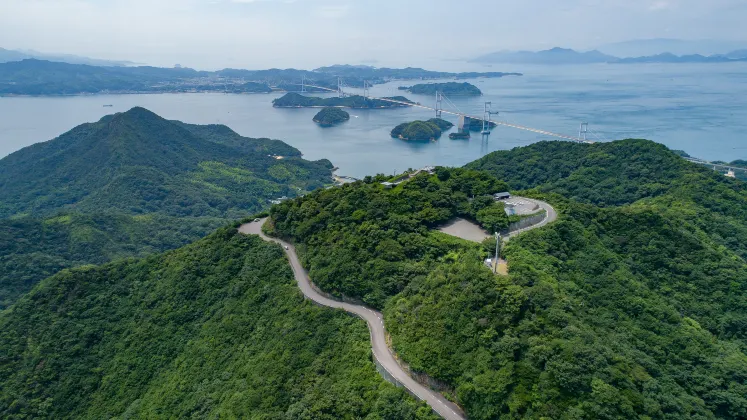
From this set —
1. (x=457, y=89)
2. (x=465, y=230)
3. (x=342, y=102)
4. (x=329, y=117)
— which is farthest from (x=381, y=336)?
(x=457, y=89)

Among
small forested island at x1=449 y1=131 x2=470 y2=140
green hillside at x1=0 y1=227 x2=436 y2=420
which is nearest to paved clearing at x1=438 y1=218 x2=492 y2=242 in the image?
green hillside at x1=0 y1=227 x2=436 y2=420

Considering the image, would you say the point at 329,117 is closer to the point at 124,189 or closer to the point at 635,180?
the point at 124,189

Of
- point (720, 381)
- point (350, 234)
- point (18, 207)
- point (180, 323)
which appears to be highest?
point (350, 234)

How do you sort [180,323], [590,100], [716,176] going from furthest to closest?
[590,100] < [716,176] < [180,323]

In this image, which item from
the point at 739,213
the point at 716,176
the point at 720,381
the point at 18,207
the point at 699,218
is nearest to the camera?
the point at 720,381

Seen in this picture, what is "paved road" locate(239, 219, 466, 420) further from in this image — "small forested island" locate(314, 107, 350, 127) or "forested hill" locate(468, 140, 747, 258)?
"small forested island" locate(314, 107, 350, 127)

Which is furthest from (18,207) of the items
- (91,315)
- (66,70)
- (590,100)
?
(66,70)

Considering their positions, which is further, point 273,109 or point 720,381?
point 273,109

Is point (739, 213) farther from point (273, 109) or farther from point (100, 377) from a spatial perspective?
point (273, 109)
